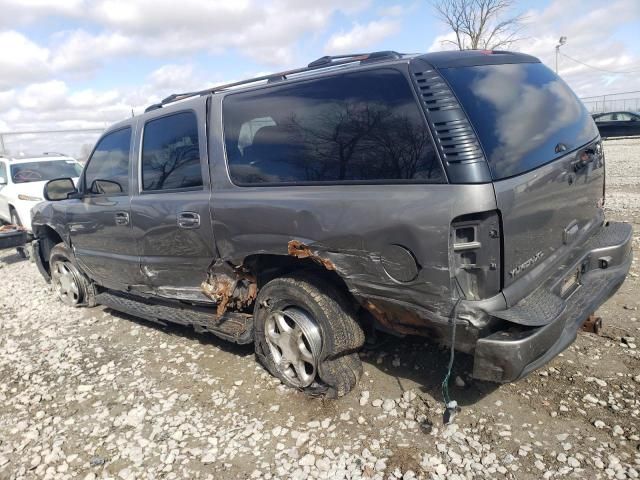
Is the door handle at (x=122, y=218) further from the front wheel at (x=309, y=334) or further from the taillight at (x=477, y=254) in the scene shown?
the taillight at (x=477, y=254)

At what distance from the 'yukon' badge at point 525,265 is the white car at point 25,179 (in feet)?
30.0

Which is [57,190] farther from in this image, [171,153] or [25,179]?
[25,179]

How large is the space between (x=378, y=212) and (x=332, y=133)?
57cm

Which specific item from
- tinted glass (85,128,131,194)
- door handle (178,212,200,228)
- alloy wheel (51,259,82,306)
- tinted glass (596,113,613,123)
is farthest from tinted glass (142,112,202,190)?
tinted glass (596,113,613,123)

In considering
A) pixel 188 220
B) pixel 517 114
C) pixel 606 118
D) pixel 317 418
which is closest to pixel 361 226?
pixel 517 114

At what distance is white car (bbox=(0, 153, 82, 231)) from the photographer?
923 centimetres

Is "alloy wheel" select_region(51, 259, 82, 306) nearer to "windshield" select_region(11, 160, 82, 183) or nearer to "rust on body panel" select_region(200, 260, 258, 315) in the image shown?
"rust on body panel" select_region(200, 260, 258, 315)

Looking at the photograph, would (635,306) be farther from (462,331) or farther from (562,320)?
(462,331)

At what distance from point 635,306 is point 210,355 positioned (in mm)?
3576

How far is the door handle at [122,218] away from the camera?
4.17 m

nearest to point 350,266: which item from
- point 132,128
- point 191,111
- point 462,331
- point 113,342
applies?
point 462,331

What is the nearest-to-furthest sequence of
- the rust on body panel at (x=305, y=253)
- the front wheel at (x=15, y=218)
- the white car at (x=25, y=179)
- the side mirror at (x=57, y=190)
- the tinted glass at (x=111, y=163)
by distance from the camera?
the rust on body panel at (x=305, y=253)
the tinted glass at (x=111, y=163)
the side mirror at (x=57, y=190)
the white car at (x=25, y=179)
the front wheel at (x=15, y=218)

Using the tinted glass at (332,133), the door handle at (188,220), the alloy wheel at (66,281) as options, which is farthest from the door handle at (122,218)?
the alloy wheel at (66,281)

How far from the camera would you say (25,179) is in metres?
9.75
